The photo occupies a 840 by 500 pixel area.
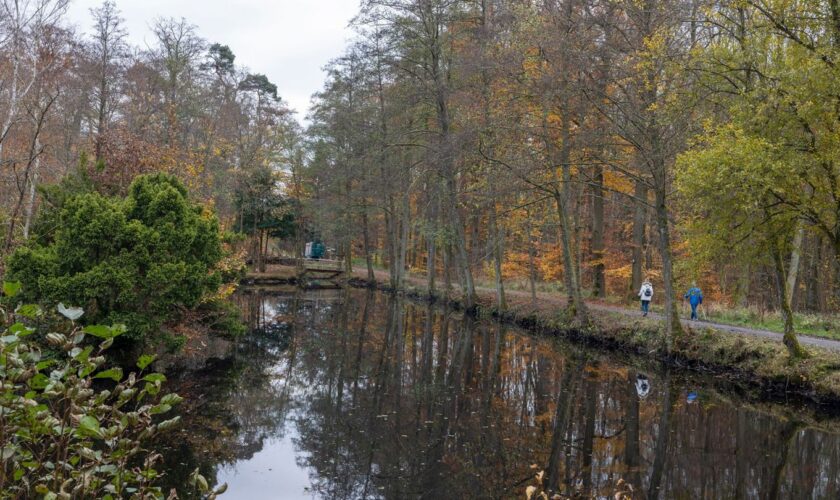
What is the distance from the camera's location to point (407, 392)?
11.0m

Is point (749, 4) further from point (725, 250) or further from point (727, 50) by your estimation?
point (725, 250)

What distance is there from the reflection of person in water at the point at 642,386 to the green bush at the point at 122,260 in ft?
27.7

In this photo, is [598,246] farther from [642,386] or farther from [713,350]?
[642,386]

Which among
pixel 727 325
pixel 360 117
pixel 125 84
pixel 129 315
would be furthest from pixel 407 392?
pixel 360 117

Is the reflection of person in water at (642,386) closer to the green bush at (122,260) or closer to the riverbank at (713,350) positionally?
the riverbank at (713,350)

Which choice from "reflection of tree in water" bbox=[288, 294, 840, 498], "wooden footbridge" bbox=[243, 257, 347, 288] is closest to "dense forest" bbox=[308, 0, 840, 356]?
"reflection of tree in water" bbox=[288, 294, 840, 498]

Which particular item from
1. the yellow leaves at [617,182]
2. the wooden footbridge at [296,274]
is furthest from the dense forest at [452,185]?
the wooden footbridge at [296,274]

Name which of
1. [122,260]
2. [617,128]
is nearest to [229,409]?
[122,260]

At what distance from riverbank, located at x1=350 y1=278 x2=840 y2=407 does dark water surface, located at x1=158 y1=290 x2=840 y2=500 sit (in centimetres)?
83

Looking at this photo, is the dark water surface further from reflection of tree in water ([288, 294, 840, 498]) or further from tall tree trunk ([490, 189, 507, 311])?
tall tree trunk ([490, 189, 507, 311])

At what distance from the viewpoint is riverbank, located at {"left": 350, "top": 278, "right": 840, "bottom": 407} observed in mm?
11203

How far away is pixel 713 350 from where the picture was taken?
533 inches

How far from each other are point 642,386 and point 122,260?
10.0m

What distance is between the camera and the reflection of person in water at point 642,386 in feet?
37.3
